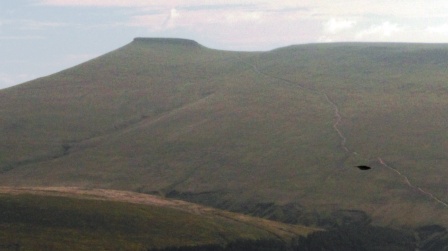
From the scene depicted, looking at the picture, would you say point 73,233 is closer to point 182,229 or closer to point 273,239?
point 182,229

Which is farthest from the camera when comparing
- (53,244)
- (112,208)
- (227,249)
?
(112,208)

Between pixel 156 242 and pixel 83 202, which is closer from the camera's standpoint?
pixel 156 242

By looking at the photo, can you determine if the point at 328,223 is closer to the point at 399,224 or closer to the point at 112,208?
the point at 399,224

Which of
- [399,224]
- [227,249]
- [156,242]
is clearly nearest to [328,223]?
[399,224]

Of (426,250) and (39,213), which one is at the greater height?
(39,213)

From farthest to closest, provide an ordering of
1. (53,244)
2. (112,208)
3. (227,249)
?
1. (112,208)
2. (227,249)
3. (53,244)

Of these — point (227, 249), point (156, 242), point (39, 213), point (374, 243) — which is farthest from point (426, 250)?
point (39, 213)
